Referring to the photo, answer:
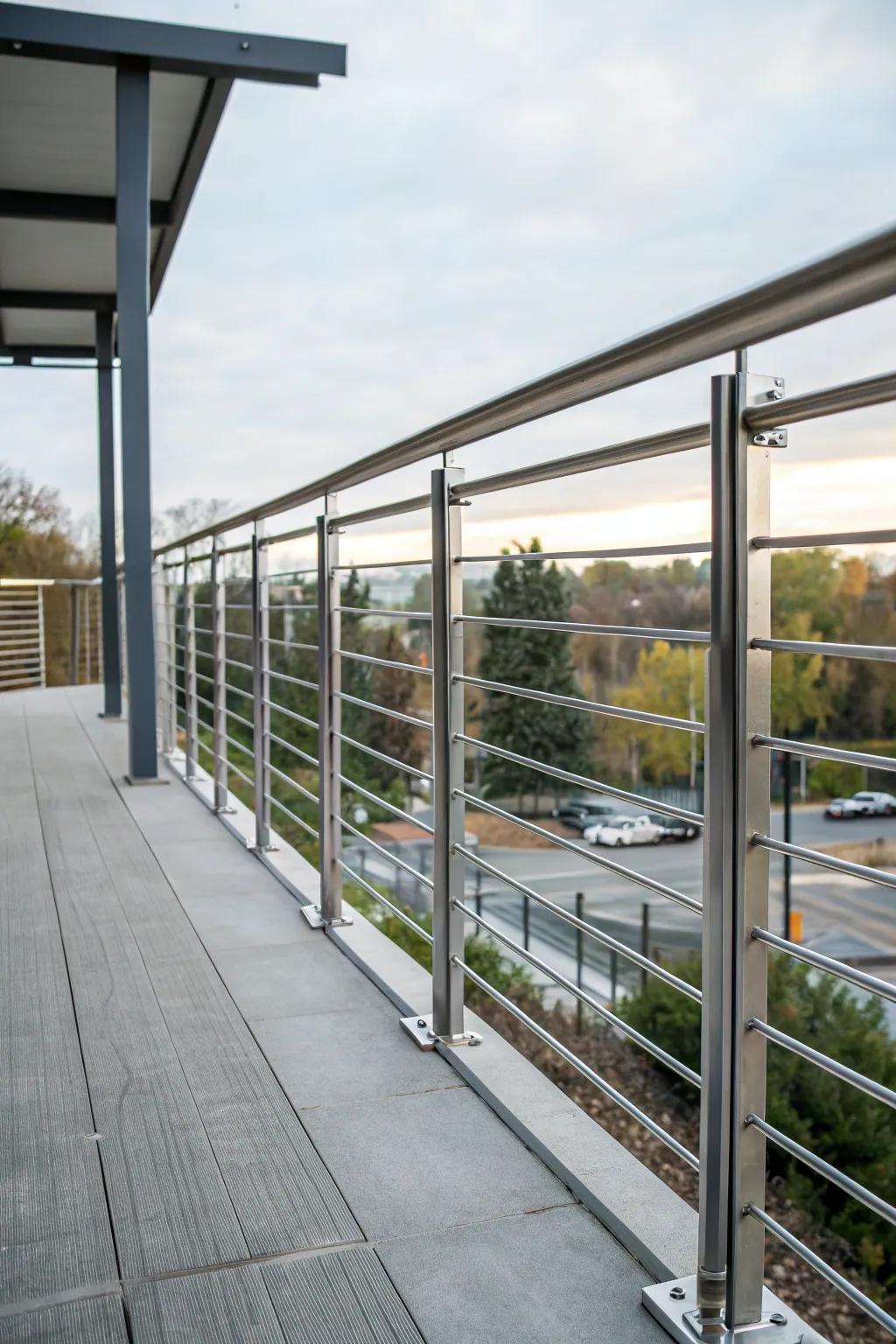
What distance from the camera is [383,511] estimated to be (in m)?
2.29

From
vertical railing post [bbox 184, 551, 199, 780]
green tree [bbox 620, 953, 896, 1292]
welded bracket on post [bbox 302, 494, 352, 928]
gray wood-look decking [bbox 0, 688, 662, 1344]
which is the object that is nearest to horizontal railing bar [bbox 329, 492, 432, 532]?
welded bracket on post [bbox 302, 494, 352, 928]

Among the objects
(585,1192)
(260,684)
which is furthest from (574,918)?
(260,684)

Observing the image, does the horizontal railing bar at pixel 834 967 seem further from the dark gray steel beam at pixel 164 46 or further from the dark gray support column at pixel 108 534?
the dark gray support column at pixel 108 534

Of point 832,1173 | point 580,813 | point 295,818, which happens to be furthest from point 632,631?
point 580,813

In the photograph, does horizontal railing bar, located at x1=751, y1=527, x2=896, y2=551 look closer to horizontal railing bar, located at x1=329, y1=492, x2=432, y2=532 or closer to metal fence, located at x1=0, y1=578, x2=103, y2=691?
horizontal railing bar, located at x1=329, y1=492, x2=432, y2=532

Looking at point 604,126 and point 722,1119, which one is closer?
point 722,1119

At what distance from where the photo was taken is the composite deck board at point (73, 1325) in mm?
1223

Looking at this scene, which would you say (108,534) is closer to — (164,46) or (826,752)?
(164,46)

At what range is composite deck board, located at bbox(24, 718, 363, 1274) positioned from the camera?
1.46 m

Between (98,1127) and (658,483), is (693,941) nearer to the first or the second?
(658,483)

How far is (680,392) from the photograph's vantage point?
42375 mm

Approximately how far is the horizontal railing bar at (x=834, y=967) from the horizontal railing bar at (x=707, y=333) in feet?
1.75

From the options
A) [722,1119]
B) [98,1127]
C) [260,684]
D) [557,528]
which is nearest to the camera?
[722,1119]

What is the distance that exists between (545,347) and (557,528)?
6997mm
